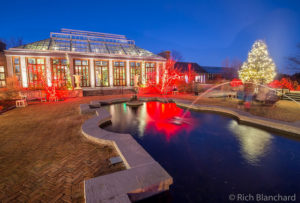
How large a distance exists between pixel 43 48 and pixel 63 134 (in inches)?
681

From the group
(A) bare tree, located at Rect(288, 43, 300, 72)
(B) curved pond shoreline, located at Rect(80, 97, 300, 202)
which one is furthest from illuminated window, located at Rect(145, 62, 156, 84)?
(A) bare tree, located at Rect(288, 43, 300, 72)

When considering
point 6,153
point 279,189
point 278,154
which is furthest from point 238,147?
point 6,153

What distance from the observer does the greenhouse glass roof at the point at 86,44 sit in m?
18.9

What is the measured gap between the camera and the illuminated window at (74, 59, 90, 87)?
19.7 meters

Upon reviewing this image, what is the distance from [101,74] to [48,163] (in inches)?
743

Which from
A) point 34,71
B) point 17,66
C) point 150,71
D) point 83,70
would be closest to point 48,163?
point 34,71

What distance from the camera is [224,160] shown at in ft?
13.4

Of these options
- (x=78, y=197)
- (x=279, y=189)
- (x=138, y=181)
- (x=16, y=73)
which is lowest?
(x=279, y=189)

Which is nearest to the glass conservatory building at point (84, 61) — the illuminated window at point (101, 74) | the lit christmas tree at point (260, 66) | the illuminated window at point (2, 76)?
the illuminated window at point (101, 74)

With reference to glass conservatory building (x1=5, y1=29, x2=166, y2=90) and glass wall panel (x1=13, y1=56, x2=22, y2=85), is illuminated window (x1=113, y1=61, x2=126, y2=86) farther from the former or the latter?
glass wall panel (x1=13, y1=56, x2=22, y2=85)

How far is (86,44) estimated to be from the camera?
21406 mm

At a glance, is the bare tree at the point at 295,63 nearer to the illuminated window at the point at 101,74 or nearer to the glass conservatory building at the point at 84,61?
the glass conservatory building at the point at 84,61

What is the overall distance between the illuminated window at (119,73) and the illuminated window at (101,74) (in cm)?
128

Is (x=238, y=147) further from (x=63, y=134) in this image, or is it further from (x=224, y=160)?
(x=63, y=134)
